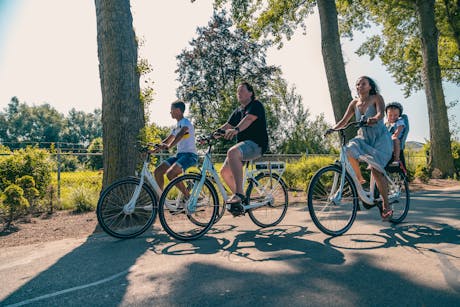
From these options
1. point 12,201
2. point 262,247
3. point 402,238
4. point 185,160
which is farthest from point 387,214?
point 12,201

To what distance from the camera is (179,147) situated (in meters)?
5.50

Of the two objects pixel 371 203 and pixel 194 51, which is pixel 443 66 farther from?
pixel 371 203

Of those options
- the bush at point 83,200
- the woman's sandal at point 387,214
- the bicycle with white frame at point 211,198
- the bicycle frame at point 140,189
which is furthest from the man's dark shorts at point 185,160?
the bush at point 83,200

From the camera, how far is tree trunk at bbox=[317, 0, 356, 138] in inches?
411

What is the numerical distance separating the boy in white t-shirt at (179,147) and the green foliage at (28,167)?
4.11 metres

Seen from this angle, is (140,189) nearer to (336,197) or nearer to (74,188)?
(336,197)

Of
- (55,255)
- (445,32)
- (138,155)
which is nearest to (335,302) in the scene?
(55,255)

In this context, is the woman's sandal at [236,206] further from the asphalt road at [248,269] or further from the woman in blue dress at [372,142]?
the woman in blue dress at [372,142]

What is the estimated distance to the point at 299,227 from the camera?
530cm

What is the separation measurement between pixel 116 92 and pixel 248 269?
13.2 ft

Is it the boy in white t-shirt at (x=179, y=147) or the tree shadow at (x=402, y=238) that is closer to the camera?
the tree shadow at (x=402, y=238)

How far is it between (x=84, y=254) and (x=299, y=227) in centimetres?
305

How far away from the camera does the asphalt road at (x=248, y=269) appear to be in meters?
2.65

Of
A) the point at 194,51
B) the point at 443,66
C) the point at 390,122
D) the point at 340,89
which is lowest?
the point at 390,122
